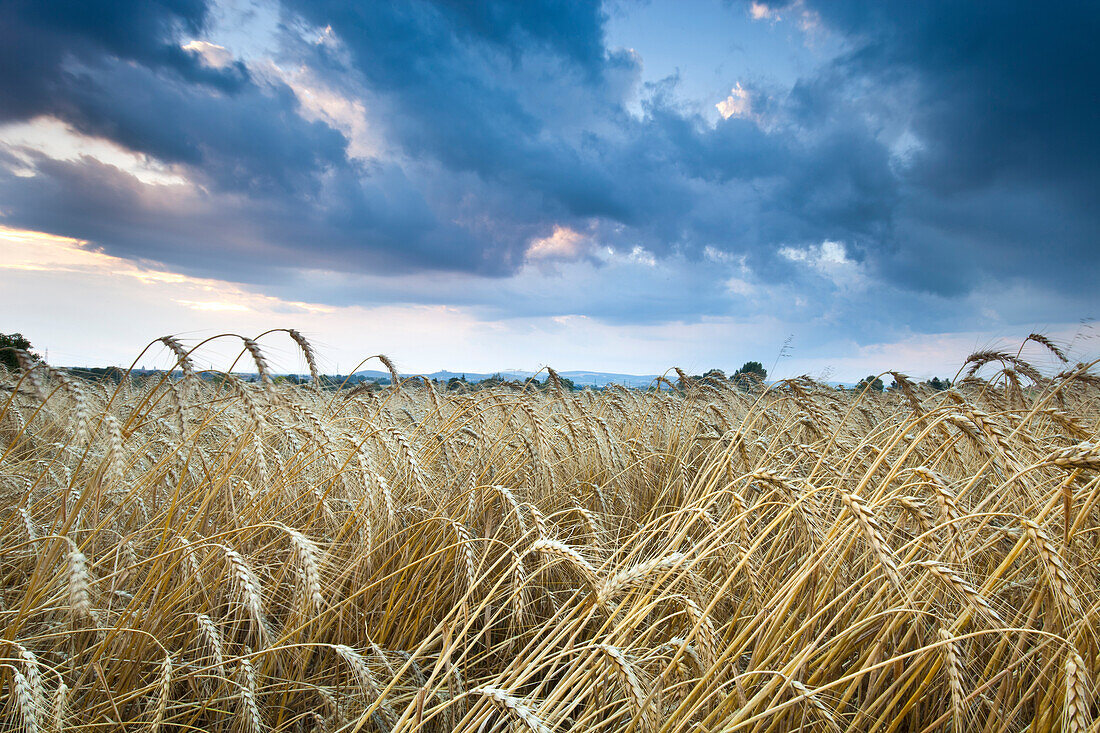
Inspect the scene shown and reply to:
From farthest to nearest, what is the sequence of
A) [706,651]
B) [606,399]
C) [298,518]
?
1. [606,399]
2. [298,518]
3. [706,651]

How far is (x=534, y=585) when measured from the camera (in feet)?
7.86

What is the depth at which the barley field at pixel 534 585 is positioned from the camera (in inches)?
62.4

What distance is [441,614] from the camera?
2773 mm

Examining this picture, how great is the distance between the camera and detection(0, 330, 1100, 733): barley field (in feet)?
5.20

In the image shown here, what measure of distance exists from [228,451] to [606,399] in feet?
11.7

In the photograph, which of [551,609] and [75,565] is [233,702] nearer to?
[75,565]

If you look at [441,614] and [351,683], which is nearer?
[351,683]

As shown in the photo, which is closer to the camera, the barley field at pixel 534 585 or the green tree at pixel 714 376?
the barley field at pixel 534 585

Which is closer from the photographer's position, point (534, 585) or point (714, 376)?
point (534, 585)

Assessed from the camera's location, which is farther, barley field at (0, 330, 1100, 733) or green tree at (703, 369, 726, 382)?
green tree at (703, 369, 726, 382)

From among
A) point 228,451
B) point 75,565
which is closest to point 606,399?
point 228,451

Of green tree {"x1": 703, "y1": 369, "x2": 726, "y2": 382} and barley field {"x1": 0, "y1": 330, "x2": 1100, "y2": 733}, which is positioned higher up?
green tree {"x1": 703, "y1": 369, "x2": 726, "y2": 382}

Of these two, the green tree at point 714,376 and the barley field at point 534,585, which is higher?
the green tree at point 714,376

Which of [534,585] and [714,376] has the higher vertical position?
[714,376]
